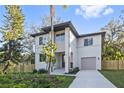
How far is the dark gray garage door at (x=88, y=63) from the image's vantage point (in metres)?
29.0

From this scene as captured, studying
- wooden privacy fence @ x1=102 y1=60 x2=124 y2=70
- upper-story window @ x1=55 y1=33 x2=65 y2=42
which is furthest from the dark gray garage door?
upper-story window @ x1=55 y1=33 x2=65 y2=42

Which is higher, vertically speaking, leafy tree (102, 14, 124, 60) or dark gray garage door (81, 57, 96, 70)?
leafy tree (102, 14, 124, 60)

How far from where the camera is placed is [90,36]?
29062 millimetres

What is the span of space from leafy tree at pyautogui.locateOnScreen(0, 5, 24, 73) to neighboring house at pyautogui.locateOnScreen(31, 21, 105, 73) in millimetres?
3892

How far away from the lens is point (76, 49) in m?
30.1

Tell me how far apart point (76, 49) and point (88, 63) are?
2.52 metres

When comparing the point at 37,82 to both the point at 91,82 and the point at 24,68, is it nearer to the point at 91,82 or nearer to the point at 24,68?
the point at 91,82

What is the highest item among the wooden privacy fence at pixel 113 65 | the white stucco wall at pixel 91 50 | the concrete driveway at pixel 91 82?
the white stucco wall at pixel 91 50

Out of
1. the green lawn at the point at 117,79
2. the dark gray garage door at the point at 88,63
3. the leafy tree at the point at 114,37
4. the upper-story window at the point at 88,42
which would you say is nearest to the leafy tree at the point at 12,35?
the dark gray garage door at the point at 88,63

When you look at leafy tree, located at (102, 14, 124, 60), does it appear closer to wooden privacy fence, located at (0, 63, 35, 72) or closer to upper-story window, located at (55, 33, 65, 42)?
upper-story window, located at (55, 33, 65, 42)

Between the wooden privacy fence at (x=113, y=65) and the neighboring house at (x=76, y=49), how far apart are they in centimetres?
153

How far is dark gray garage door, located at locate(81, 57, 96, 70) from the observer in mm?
28969

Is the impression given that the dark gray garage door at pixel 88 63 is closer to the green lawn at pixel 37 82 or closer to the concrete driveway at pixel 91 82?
the concrete driveway at pixel 91 82
